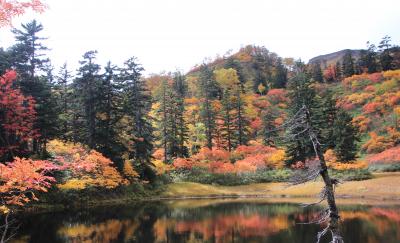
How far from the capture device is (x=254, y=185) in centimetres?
4922

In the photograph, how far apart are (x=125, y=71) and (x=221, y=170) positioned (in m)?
18.3

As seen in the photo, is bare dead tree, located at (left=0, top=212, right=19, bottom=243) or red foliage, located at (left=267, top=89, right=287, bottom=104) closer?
bare dead tree, located at (left=0, top=212, right=19, bottom=243)

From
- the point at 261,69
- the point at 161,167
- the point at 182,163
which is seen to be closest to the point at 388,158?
the point at 182,163

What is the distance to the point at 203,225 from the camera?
24.5 metres

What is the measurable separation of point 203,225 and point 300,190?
22.6m

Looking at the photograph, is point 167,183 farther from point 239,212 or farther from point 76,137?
point 239,212

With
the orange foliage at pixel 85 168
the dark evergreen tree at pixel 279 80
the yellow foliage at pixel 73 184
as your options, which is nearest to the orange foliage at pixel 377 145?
the orange foliage at pixel 85 168

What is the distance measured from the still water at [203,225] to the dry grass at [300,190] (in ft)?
24.8

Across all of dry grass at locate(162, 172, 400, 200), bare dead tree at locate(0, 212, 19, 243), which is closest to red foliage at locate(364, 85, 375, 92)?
dry grass at locate(162, 172, 400, 200)

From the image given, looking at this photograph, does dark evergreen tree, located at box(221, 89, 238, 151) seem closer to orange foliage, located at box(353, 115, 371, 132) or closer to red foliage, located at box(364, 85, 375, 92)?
orange foliage, located at box(353, 115, 371, 132)

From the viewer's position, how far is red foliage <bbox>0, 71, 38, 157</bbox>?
29.0 m

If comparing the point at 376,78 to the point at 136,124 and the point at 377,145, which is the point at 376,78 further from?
the point at 136,124

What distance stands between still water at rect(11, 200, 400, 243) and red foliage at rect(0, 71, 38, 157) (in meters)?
7.09

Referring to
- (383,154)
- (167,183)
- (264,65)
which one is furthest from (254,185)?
(264,65)
